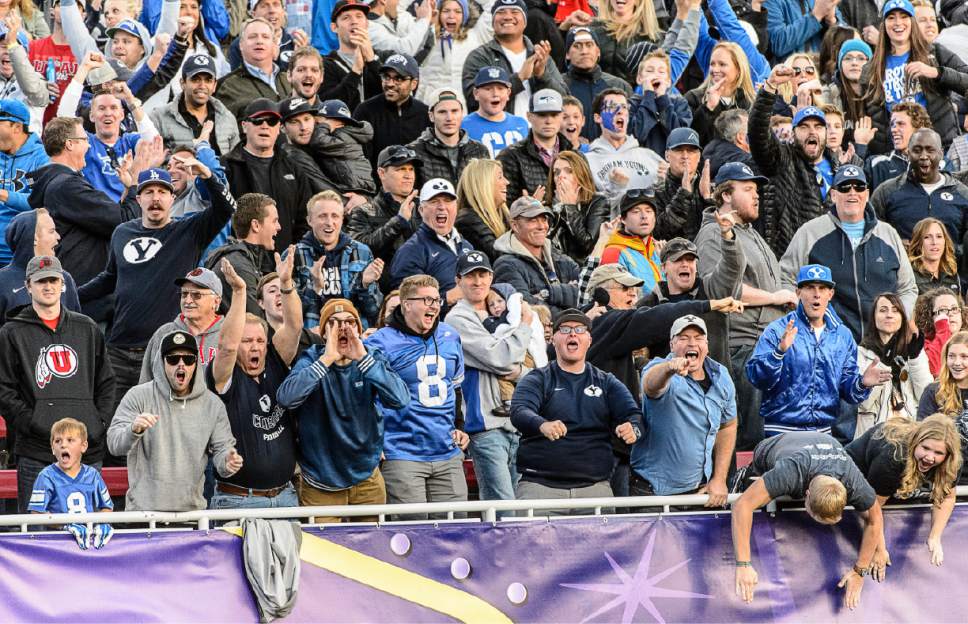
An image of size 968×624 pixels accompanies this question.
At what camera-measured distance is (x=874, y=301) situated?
1237 centimetres

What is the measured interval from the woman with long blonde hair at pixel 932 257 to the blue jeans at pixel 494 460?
4002mm

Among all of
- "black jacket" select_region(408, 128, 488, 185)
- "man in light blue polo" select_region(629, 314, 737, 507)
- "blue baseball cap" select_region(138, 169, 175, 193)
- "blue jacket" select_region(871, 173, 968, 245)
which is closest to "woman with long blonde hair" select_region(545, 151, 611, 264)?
"black jacket" select_region(408, 128, 488, 185)

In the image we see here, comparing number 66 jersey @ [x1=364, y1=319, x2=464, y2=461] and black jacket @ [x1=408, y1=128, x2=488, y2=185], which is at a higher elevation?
black jacket @ [x1=408, y1=128, x2=488, y2=185]

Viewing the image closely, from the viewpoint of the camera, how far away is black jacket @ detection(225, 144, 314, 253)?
12836 mm

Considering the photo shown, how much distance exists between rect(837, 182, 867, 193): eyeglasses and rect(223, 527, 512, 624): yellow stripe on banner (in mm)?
5012

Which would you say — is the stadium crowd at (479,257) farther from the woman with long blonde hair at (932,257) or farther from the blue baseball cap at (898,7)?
the blue baseball cap at (898,7)

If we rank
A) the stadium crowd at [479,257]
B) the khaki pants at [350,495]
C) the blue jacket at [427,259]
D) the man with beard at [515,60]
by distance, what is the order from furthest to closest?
the man with beard at [515,60]
the blue jacket at [427,259]
the khaki pants at [350,495]
the stadium crowd at [479,257]

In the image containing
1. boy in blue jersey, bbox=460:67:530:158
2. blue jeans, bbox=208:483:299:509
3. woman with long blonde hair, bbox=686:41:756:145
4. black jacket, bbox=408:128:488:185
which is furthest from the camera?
woman with long blonde hair, bbox=686:41:756:145

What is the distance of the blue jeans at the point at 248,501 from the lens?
32.6 ft

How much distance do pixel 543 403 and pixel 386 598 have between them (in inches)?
68.0

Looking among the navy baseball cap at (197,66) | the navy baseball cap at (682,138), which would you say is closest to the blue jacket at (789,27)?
the navy baseball cap at (682,138)

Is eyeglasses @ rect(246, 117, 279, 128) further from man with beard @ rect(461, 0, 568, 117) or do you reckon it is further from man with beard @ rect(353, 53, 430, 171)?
man with beard @ rect(461, 0, 568, 117)

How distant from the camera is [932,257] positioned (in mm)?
13242

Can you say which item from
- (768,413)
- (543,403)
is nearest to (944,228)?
(768,413)
